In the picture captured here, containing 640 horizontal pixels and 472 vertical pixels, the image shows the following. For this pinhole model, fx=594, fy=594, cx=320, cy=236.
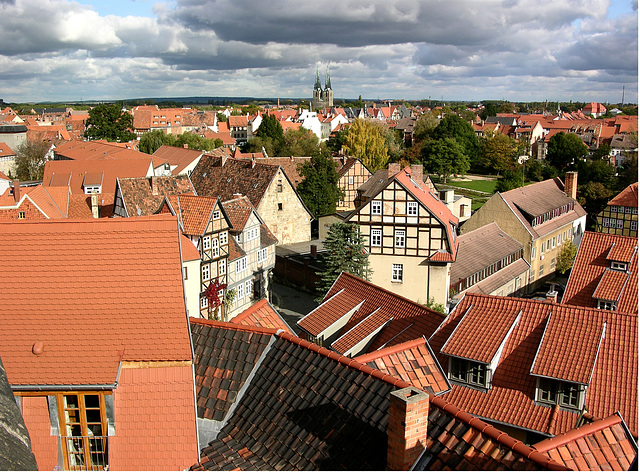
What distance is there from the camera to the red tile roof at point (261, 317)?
13344mm

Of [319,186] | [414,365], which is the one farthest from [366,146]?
[414,365]

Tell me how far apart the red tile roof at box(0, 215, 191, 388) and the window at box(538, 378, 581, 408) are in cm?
Answer: 1184

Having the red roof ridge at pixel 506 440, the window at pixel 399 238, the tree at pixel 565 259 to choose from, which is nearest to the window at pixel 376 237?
the window at pixel 399 238

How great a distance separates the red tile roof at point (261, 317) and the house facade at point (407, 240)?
17.8 metres

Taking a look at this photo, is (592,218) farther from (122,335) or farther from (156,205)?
(122,335)

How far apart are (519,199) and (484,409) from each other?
2696 centimetres

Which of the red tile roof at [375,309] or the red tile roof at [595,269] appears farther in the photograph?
the red tile roof at [595,269]

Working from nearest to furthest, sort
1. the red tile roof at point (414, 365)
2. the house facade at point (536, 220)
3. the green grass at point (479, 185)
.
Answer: the red tile roof at point (414, 365) → the house facade at point (536, 220) → the green grass at point (479, 185)

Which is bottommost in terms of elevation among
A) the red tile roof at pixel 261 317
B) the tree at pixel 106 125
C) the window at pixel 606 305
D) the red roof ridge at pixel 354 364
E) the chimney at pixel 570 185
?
the window at pixel 606 305

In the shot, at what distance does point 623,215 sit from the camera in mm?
45375

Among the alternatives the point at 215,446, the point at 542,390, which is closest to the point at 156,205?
the point at 542,390

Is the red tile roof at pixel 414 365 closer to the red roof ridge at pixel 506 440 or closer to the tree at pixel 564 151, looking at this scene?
the red roof ridge at pixel 506 440

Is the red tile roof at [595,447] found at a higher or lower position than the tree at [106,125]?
lower

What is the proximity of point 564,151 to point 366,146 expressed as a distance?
30.5 metres
